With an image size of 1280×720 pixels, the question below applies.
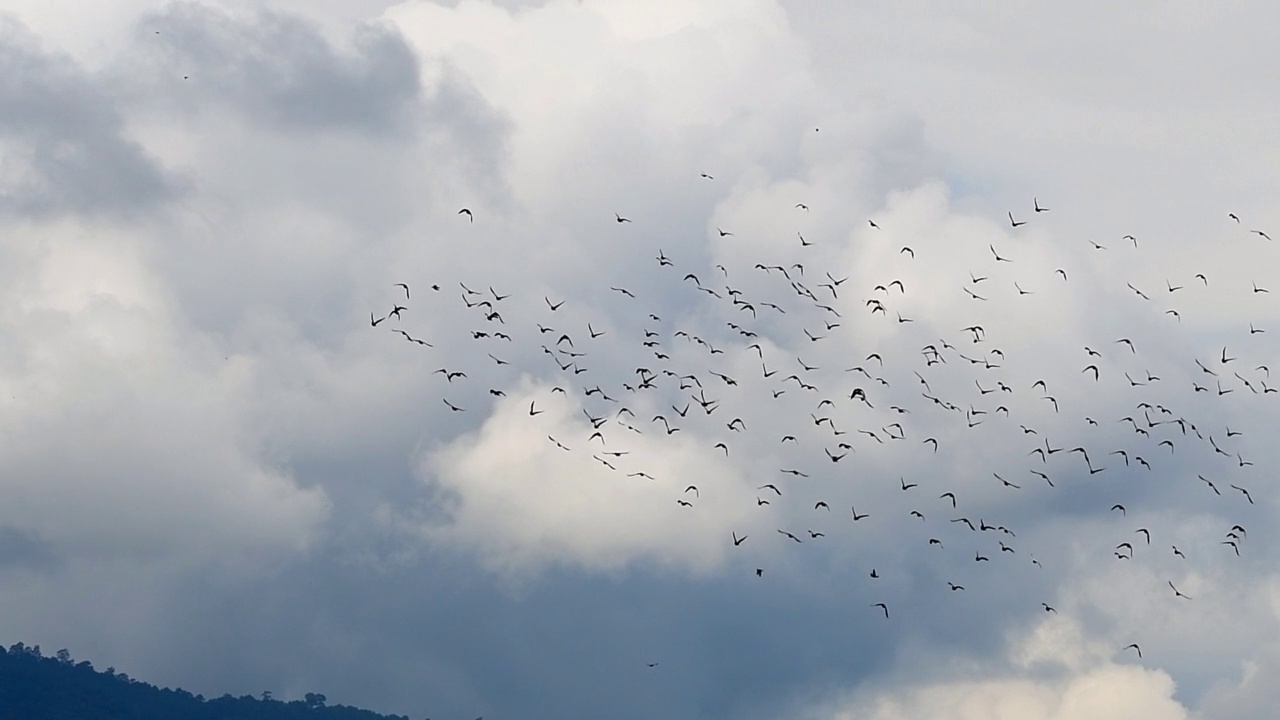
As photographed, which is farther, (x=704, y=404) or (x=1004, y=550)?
(x=1004, y=550)

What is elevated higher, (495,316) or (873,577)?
(495,316)

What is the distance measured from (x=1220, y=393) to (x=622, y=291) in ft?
137

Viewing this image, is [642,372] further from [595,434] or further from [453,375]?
[453,375]

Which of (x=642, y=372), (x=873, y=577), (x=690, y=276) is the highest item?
(x=690, y=276)

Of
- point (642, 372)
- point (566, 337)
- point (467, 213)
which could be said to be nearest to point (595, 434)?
point (642, 372)

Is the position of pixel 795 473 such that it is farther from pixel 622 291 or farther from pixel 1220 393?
pixel 1220 393

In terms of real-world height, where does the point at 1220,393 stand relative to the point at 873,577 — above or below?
above

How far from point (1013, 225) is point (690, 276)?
27.5m

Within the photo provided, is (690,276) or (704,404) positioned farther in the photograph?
(690,276)

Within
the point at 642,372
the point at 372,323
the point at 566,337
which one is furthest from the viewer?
the point at 566,337

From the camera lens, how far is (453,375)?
11906 centimetres

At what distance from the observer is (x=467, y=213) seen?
12000 centimetres

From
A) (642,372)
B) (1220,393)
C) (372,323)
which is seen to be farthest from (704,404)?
(1220,393)

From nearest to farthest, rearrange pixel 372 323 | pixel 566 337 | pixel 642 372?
pixel 372 323 → pixel 642 372 → pixel 566 337
